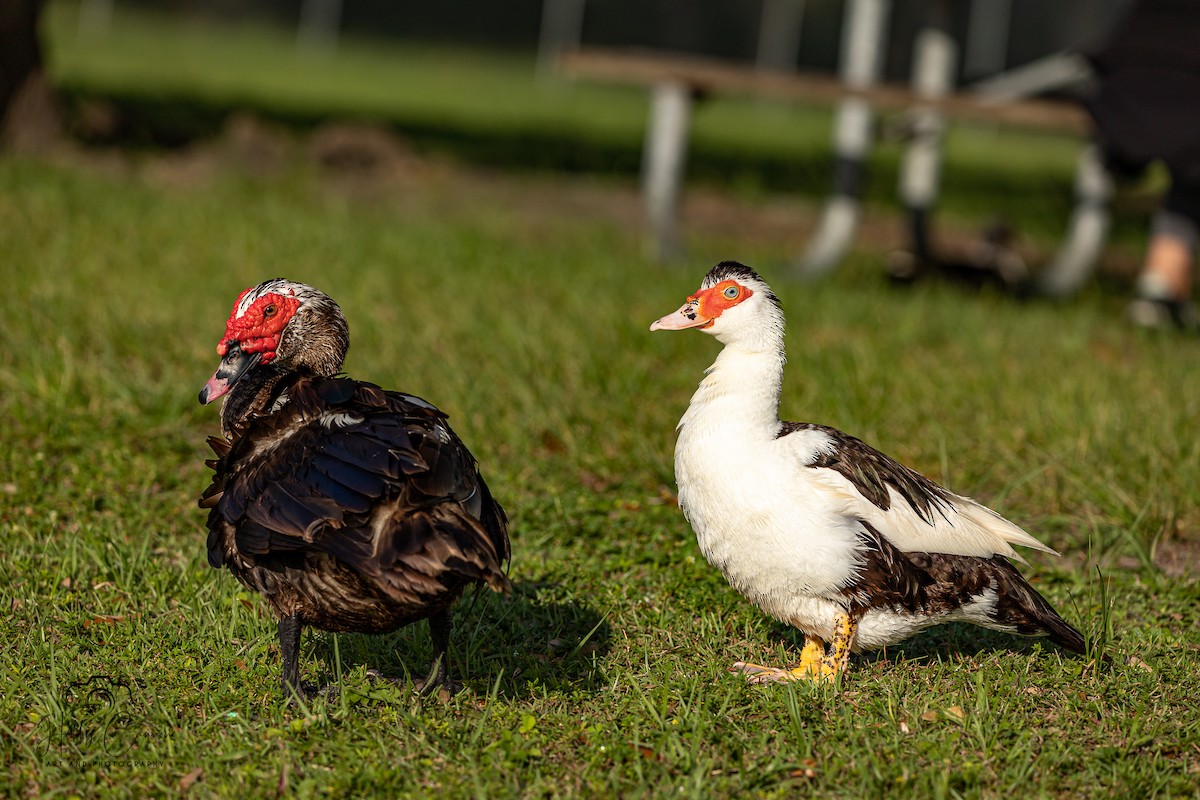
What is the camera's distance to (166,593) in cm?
398

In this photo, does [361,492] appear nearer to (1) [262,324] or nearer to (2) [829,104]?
(1) [262,324]

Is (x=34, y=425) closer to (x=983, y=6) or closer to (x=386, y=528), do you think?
(x=386, y=528)

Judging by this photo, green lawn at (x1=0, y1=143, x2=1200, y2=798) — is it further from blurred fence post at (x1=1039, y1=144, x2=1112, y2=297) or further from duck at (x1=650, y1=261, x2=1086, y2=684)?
blurred fence post at (x1=1039, y1=144, x2=1112, y2=297)

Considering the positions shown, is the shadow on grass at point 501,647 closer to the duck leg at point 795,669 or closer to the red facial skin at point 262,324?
the duck leg at point 795,669

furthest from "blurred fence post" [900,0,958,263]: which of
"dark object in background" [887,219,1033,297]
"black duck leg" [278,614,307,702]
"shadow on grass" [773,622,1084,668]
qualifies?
"black duck leg" [278,614,307,702]

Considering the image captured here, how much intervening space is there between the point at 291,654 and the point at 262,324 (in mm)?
890

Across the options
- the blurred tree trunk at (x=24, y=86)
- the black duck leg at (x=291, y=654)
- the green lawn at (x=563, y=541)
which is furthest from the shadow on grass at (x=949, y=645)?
the blurred tree trunk at (x=24, y=86)

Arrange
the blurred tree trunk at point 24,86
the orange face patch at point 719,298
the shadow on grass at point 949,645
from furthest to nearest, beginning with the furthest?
the blurred tree trunk at point 24,86 → the shadow on grass at point 949,645 → the orange face patch at point 719,298

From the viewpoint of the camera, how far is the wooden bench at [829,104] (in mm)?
7758

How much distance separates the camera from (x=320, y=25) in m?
26.5

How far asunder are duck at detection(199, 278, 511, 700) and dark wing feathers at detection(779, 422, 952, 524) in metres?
0.91

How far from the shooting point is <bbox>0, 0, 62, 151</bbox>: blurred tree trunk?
9336 mm

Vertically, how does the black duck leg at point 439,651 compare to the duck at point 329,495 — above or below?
below

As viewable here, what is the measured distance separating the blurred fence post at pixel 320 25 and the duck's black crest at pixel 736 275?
78.6ft
